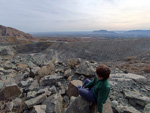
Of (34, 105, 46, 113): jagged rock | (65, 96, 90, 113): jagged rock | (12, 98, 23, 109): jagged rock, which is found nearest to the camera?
(65, 96, 90, 113): jagged rock

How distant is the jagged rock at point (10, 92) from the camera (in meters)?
4.48

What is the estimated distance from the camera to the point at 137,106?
348 cm

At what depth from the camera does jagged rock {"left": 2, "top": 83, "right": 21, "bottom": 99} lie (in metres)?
4.48

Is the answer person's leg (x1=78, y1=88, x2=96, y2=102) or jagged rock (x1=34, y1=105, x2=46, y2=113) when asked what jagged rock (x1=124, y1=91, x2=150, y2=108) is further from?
jagged rock (x1=34, y1=105, x2=46, y2=113)

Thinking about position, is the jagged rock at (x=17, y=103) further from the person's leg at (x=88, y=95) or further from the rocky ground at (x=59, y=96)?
the person's leg at (x=88, y=95)

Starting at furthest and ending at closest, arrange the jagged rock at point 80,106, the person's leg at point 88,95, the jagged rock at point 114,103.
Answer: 1. the jagged rock at point 114,103
2. the jagged rock at point 80,106
3. the person's leg at point 88,95

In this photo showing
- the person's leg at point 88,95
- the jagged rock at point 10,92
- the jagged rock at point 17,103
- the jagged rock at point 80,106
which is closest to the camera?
the person's leg at point 88,95

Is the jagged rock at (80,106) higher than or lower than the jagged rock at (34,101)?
higher

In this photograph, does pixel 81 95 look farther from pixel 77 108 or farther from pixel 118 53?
pixel 118 53

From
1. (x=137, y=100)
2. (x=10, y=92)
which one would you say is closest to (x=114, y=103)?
(x=137, y=100)

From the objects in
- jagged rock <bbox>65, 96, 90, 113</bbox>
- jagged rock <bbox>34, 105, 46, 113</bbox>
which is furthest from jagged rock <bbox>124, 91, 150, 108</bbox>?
jagged rock <bbox>34, 105, 46, 113</bbox>

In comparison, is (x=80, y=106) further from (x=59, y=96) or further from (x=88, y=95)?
(x=59, y=96)

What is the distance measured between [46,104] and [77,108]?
1.33 metres

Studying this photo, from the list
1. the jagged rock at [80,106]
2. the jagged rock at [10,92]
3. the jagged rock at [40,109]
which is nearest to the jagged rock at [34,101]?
the jagged rock at [40,109]
